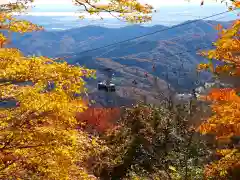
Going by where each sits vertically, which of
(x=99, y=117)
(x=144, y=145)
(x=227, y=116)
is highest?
(x=227, y=116)

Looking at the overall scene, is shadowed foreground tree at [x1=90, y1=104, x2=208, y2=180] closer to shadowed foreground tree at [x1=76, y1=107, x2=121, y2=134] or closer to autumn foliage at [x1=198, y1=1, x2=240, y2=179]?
autumn foliage at [x1=198, y1=1, x2=240, y2=179]

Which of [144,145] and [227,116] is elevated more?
[227,116]

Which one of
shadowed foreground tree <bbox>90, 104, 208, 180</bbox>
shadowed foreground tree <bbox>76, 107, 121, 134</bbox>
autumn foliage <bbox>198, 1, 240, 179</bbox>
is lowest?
shadowed foreground tree <bbox>76, 107, 121, 134</bbox>

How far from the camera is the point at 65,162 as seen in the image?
7.66m

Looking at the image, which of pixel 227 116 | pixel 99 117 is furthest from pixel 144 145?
pixel 99 117

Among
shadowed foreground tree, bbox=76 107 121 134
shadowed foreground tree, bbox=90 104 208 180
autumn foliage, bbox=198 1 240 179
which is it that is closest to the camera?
autumn foliage, bbox=198 1 240 179

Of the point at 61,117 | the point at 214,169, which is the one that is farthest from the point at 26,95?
the point at 214,169

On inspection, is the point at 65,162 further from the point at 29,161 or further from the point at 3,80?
the point at 3,80

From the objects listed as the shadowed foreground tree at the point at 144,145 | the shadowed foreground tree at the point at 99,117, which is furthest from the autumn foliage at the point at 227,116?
the shadowed foreground tree at the point at 99,117

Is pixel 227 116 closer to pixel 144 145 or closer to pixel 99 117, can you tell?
pixel 144 145

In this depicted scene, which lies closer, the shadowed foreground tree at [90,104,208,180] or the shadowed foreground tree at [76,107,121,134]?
the shadowed foreground tree at [90,104,208,180]

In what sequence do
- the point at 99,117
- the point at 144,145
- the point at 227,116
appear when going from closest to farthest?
the point at 227,116 < the point at 144,145 < the point at 99,117

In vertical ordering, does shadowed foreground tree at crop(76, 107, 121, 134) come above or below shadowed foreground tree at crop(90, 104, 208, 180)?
below

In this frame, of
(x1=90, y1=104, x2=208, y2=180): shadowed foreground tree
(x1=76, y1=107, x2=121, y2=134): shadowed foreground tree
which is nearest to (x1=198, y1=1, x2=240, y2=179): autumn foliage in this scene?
(x1=90, y1=104, x2=208, y2=180): shadowed foreground tree
